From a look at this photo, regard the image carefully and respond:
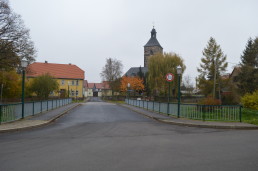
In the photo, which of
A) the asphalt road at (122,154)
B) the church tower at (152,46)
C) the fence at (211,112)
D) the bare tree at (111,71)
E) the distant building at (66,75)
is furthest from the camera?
the church tower at (152,46)

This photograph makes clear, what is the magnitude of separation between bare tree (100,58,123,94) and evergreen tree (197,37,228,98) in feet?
78.2

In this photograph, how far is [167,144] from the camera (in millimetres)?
7055

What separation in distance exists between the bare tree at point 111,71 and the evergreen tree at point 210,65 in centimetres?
2384

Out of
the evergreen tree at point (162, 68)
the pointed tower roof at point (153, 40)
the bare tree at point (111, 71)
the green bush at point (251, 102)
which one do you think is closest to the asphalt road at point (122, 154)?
the green bush at point (251, 102)

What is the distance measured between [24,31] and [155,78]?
27.2 meters

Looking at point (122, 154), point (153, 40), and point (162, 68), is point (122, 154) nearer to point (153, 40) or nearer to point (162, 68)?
point (162, 68)

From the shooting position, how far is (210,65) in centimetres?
4728

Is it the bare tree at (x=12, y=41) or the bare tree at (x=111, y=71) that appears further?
the bare tree at (x=111, y=71)

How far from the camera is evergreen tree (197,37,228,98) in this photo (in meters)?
Result: 45.8

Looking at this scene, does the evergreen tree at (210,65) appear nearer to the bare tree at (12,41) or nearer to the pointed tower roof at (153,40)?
the bare tree at (12,41)

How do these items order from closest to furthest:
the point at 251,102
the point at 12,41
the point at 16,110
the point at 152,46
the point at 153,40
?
1. the point at 16,110
2. the point at 251,102
3. the point at 12,41
4. the point at 152,46
5. the point at 153,40

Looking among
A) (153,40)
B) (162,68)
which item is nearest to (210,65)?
(162,68)

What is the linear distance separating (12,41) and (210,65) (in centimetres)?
3847

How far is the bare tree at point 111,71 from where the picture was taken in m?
63.2
